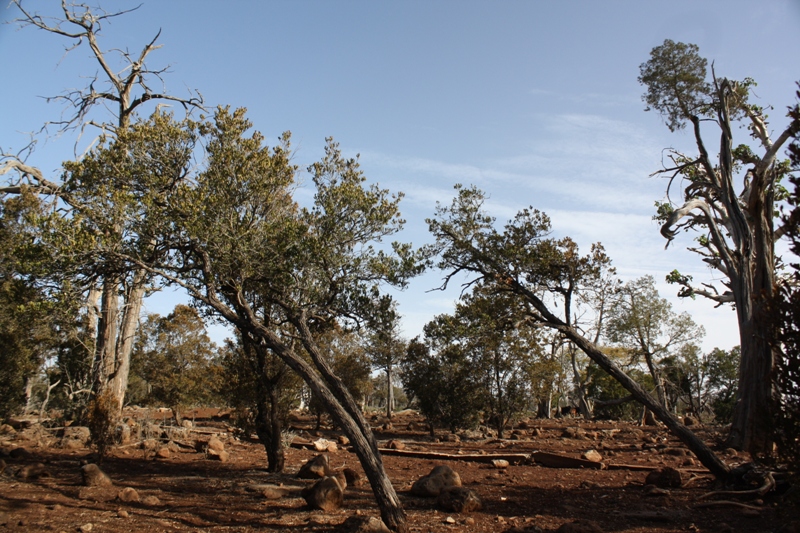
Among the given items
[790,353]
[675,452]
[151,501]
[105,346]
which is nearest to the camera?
[790,353]

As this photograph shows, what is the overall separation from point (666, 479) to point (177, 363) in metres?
26.1

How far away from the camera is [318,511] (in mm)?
8711

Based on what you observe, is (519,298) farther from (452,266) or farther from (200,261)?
(200,261)

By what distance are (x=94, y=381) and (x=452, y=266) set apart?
1170 cm

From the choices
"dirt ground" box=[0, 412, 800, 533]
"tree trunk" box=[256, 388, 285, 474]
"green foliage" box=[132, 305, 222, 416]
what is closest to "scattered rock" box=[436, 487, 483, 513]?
"dirt ground" box=[0, 412, 800, 533]

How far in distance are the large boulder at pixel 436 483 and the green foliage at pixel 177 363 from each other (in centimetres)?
1764

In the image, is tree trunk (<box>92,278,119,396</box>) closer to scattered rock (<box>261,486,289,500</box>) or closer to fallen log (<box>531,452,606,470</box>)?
scattered rock (<box>261,486,289,500</box>)

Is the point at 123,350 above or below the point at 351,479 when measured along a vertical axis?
above

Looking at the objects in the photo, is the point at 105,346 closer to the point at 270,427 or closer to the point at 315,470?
the point at 270,427

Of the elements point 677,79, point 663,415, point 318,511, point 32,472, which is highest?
point 677,79

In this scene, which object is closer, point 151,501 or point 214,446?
point 151,501

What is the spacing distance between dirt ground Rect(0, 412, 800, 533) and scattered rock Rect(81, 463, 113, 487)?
0.82ft

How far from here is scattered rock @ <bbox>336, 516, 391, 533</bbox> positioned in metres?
7.01

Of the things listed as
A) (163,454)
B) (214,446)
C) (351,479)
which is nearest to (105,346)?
(163,454)
